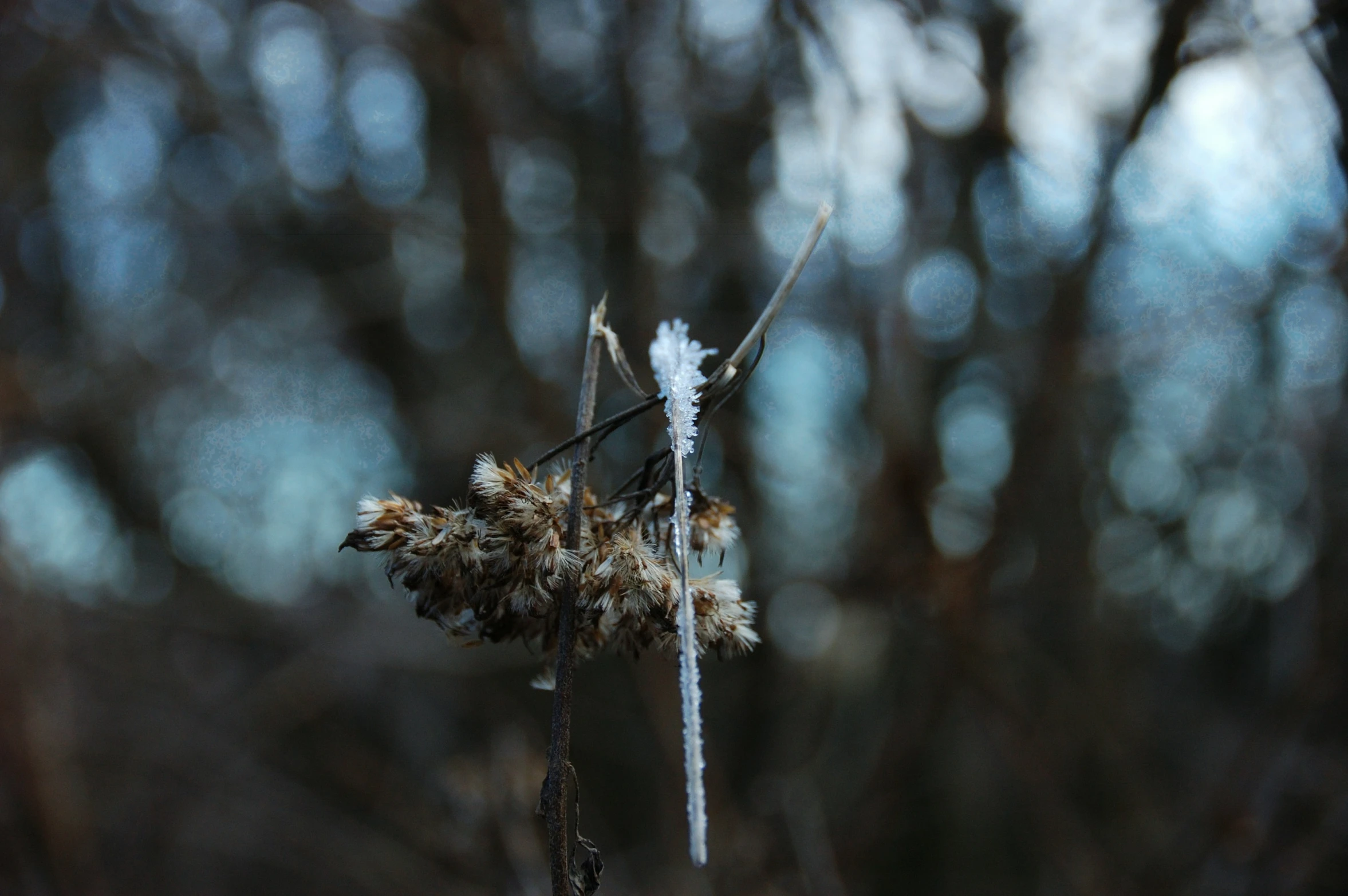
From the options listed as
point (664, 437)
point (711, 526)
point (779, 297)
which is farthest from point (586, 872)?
point (664, 437)

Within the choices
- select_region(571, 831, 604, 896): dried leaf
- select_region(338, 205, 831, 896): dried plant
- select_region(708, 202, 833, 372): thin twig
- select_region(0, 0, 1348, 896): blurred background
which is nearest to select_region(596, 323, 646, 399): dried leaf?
select_region(338, 205, 831, 896): dried plant

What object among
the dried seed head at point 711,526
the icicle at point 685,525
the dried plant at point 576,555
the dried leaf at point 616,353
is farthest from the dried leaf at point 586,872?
the dried leaf at point 616,353

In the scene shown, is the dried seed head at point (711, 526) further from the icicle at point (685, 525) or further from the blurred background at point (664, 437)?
the blurred background at point (664, 437)

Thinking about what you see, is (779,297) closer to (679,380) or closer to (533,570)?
(679,380)

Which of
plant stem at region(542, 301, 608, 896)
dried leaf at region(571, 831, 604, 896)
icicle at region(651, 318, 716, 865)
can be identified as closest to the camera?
icicle at region(651, 318, 716, 865)

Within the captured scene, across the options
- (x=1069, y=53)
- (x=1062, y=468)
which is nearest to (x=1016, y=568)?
(x=1062, y=468)

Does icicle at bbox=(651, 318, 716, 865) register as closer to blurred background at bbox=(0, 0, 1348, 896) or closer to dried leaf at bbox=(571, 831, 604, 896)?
dried leaf at bbox=(571, 831, 604, 896)
